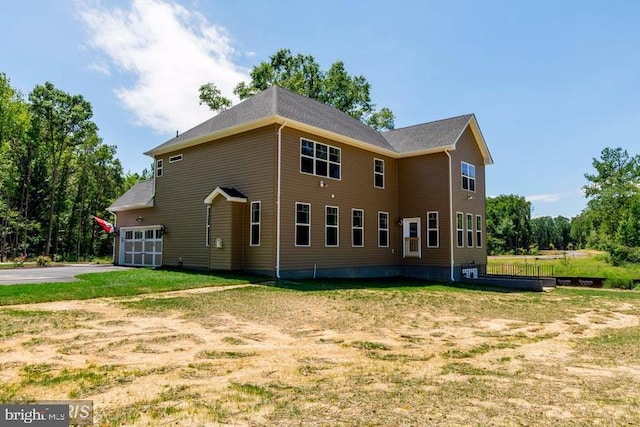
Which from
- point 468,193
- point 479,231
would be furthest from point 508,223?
point 468,193

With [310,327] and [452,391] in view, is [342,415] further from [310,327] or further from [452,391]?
[310,327]

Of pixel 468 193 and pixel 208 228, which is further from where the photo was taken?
pixel 468 193

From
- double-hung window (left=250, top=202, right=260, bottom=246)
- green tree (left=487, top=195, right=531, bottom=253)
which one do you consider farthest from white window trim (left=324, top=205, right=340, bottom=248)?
green tree (left=487, top=195, right=531, bottom=253)

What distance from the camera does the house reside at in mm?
15312

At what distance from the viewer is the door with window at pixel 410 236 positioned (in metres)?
19.8

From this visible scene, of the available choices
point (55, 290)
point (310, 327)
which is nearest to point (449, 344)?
point (310, 327)

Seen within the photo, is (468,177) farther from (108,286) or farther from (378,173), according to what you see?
(108,286)

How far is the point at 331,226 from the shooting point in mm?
16859

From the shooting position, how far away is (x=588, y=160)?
48.2 meters

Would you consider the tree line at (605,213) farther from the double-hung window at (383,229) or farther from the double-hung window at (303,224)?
the double-hung window at (303,224)

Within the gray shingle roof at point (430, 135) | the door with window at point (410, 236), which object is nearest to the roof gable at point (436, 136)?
the gray shingle roof at point (430, 135)

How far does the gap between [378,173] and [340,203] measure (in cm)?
316

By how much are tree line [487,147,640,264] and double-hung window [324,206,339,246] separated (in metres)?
28.7

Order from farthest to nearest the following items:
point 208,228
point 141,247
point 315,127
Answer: point 141,247
point 208,228
point 315,127
